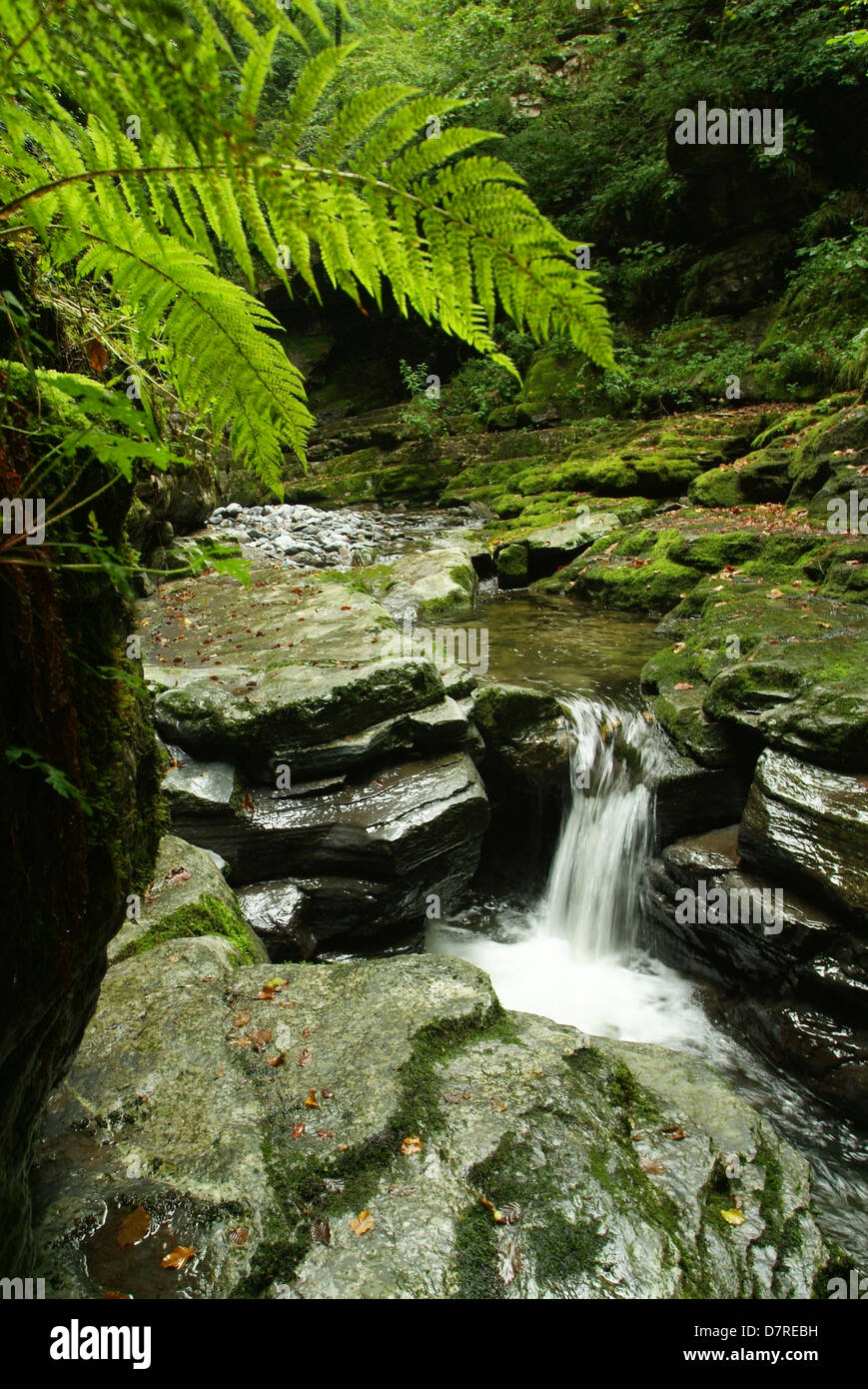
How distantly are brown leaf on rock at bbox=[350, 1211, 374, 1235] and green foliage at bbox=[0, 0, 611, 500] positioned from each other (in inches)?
105

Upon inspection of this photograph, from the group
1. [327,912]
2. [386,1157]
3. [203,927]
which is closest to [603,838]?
[327,912]

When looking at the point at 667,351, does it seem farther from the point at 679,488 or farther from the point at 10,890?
the point at 10,890

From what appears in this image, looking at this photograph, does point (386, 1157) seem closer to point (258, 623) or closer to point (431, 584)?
point (258, 623)

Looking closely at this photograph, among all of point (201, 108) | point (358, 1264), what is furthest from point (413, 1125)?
point (201, 108)

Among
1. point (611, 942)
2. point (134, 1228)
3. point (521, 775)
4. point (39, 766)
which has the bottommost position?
point (611, 942)

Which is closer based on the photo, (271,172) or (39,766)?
(271,172)

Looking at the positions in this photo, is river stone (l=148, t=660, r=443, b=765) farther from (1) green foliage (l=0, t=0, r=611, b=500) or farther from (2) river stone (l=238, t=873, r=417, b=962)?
(1) green foliage (l=0, t=0, r=611, b=500)

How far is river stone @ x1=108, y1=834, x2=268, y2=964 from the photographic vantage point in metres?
3.48

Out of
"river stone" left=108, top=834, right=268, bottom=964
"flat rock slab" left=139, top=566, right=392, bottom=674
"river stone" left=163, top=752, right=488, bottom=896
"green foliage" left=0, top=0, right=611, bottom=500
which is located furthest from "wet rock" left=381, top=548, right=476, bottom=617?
"green foliage" left=0, top=0, right=611, bottom=500

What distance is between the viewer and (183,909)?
372cm

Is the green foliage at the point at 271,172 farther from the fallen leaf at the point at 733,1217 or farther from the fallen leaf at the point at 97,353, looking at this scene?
the fallen leaf at the point at 733,1217

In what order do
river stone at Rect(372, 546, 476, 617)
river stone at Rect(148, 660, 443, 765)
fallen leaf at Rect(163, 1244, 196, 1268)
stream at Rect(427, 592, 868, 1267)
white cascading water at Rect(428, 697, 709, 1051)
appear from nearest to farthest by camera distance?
fallen leaf at Rect(163, 1244, 196, 1268) → stream at Rect(427, 592, 868, 1267) → white cascading water at Rect(428, 697, 709, 1051) → river stone at Rect(148, 660, 443, 765) → river stone at Rect(372, 546, 476, 617)

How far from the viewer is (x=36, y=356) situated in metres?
1.59

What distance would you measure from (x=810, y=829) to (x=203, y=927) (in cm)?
421
